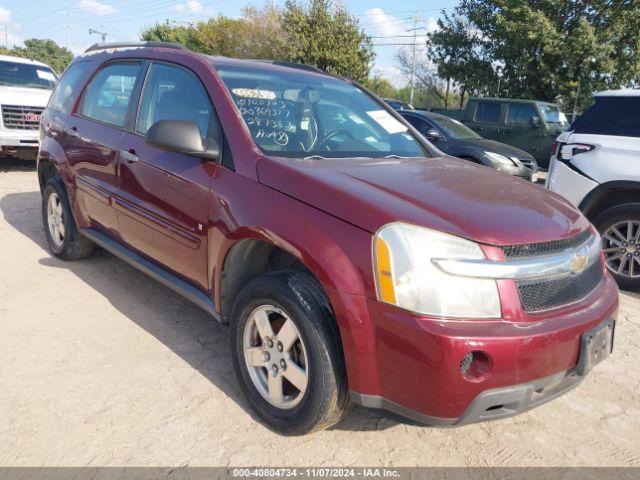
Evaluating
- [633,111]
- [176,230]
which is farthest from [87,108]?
[633,111]

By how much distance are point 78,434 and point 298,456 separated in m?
1.02

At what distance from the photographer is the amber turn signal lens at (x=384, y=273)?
210 cm

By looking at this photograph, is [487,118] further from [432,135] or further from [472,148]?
[432,135]

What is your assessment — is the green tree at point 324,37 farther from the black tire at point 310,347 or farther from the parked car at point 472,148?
the black tire at point 310,347

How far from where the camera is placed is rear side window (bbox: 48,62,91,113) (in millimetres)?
4594

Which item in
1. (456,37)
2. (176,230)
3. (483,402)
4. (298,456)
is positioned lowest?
(298,456)

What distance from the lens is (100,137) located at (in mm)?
3936

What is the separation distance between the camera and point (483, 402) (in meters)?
2.07

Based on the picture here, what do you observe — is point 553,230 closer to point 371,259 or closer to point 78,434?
point 371,259

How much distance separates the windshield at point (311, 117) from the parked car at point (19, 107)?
7.53 m

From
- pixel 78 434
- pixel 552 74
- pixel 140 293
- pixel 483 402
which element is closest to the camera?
pixel 483 402

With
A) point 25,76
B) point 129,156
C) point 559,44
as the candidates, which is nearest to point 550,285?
point 129,156

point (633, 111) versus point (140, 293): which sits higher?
point (633, 111)

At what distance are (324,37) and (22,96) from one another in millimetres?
22361
